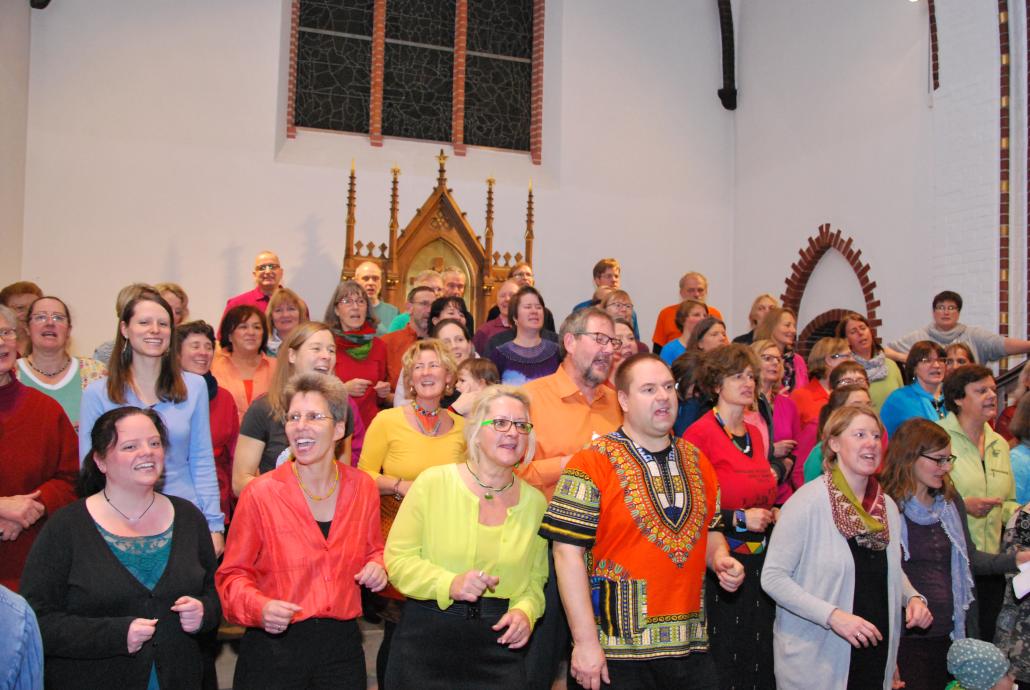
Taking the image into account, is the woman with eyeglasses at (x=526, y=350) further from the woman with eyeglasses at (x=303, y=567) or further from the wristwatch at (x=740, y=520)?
the woman with eyeglasses at (x=303, y=567)

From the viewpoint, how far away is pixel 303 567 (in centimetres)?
271

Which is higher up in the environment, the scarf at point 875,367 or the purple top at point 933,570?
the scarf at point 875,367

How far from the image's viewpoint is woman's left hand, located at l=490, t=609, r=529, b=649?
8.54ft

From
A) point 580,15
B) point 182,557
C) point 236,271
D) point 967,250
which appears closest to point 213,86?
point 236,271

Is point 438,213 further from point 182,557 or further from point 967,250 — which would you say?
point 182,557

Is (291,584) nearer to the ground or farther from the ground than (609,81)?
nearer to the ground

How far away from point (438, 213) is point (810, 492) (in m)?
6.21

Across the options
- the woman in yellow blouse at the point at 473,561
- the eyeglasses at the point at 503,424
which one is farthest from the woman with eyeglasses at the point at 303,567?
the eyeglasses at the point at 503,424

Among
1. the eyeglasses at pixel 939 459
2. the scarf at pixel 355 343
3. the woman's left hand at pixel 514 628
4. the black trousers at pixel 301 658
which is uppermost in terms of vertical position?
the scarf at pixel 355 343

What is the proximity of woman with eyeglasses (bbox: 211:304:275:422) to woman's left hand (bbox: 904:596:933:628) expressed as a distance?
292cm

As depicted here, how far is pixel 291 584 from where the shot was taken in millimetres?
2691

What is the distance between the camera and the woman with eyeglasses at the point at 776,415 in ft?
13.7

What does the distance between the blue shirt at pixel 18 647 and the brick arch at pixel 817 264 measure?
795 centimetres

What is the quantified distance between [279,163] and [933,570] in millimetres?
7507
